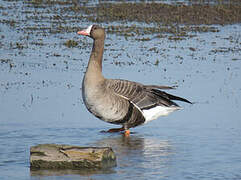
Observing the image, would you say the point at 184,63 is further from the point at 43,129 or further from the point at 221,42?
the point at 43,129

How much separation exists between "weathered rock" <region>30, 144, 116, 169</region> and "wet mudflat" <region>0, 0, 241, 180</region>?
7.4 inches

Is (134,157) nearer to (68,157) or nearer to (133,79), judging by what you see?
(68,157)

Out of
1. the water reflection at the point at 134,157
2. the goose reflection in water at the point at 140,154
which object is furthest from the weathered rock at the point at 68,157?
the goose reflection in water at the point at 140,154

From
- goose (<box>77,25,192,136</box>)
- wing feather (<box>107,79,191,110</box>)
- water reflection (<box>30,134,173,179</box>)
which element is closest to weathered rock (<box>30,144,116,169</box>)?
water reflection (<box>30,134,173,179</box>)

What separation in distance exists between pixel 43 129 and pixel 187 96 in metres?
4.28

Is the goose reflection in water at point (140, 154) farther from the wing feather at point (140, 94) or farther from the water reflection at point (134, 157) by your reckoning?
the wing feather at point (140, 94)

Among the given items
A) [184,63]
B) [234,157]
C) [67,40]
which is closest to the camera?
[234,157]

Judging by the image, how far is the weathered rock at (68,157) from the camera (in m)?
9.05

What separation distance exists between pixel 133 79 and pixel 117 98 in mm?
5593

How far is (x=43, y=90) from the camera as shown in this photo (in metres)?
15.6

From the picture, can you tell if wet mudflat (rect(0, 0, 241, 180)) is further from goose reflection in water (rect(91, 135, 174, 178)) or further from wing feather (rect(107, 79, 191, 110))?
wing feather (rect(107, 79, 191, 110))

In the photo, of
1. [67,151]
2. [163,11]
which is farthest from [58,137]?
[163,11]

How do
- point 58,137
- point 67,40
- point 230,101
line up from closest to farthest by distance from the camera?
point 58,137 → point 230,101 → point 67,40

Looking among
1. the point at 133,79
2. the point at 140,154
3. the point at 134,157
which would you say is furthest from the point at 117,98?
the point at 133,79
